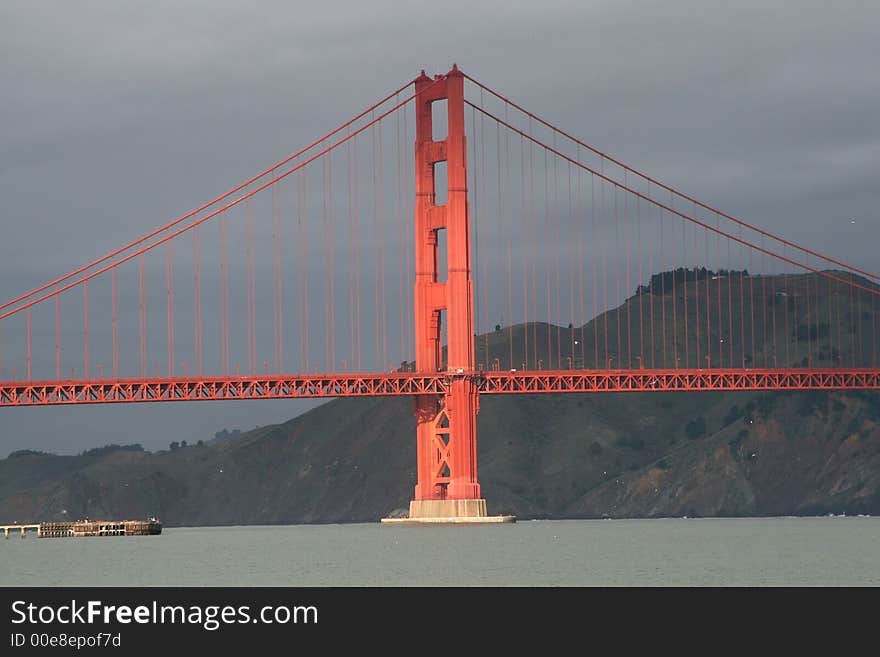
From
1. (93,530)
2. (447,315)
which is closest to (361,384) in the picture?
(447,315)

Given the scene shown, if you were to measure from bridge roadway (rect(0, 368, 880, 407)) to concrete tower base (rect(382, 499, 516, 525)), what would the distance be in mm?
7217

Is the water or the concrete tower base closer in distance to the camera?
A: the water

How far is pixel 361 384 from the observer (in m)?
114

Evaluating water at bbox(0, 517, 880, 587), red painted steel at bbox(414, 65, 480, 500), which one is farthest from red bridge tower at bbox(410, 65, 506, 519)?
water at bbox(0, 517, 880, 587)

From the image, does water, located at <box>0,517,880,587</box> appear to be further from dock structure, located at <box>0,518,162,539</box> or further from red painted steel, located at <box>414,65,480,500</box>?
dock structure, located at <box>0,518,162,539</box>

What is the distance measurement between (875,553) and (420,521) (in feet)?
134

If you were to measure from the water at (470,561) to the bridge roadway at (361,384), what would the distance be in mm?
8971

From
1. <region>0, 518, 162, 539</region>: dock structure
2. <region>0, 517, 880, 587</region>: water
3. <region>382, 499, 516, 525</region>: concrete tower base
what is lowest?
<region>0, 517, 880, 587</region>: water

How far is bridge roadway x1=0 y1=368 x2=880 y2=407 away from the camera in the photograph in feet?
357

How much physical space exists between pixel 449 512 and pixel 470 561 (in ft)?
137

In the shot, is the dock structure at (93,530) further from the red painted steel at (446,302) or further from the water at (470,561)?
the red painted steel at (446,302)

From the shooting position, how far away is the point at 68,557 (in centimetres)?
8888
